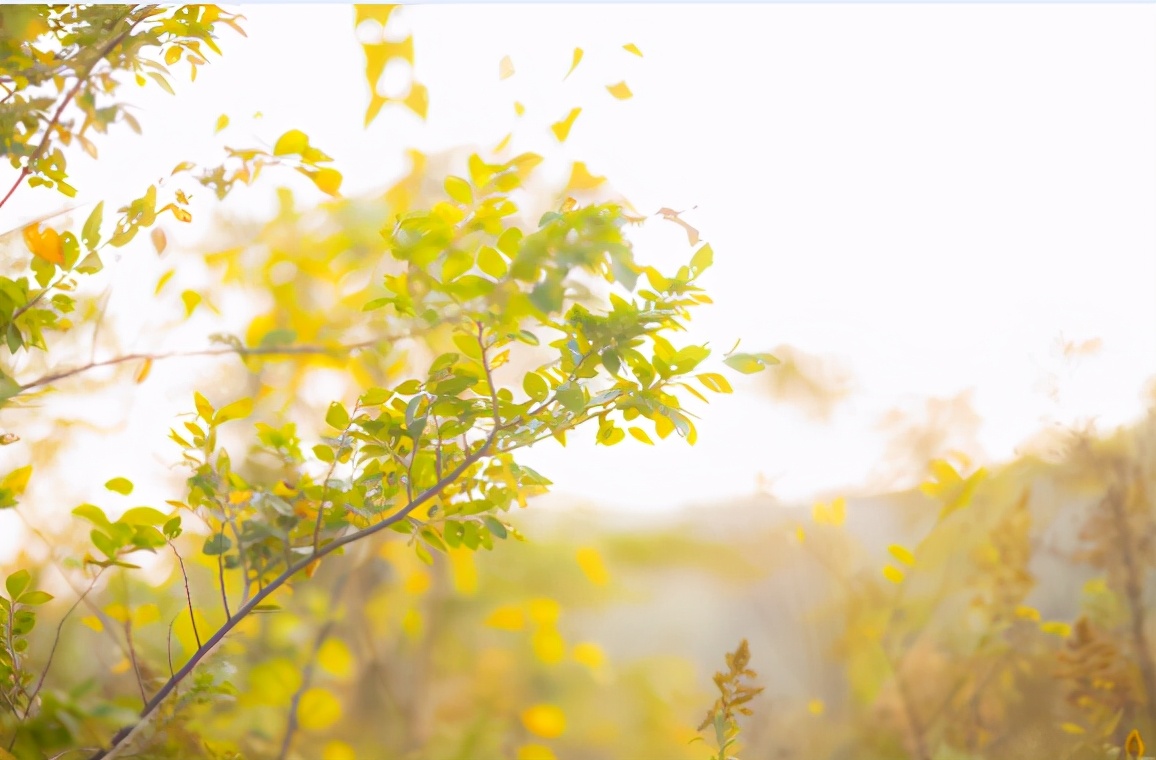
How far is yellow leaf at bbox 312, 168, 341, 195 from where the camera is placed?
64 cm

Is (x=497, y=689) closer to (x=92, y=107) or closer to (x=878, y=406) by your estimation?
(x=878, y=406)

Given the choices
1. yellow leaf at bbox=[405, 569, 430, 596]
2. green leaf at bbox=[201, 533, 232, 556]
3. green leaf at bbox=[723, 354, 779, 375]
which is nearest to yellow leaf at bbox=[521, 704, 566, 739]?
yellow leaf at bbox=[405, 569, 430, 596]

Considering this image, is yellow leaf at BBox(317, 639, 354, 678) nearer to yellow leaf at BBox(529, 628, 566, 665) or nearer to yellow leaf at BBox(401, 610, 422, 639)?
yellow leaf at BBox(401, 610, 422, 639)

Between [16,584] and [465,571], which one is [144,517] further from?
[465,571]

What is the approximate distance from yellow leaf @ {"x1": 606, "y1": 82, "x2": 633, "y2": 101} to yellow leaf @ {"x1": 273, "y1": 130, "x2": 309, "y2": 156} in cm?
29

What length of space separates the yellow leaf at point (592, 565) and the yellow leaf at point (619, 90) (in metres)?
0.91

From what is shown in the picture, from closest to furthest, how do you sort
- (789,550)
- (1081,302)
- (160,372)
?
(160,372), (1081,302), (789,550)

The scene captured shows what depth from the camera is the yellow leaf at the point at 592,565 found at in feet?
4.59

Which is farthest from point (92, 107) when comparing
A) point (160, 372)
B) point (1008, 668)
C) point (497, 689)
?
point (1008, 668)

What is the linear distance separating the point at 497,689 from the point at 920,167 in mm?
1227

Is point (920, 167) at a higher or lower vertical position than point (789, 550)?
higher

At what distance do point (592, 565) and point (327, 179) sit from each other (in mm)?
954

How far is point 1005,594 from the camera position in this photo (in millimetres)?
1184

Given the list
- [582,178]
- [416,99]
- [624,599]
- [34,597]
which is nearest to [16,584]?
[34,597]
